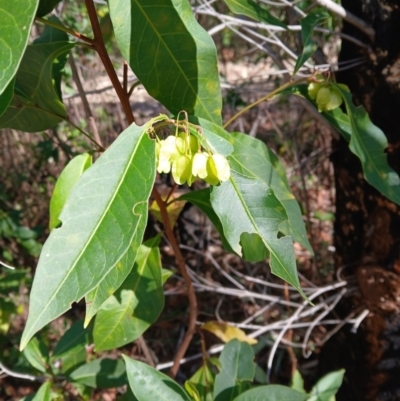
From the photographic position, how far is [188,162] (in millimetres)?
747

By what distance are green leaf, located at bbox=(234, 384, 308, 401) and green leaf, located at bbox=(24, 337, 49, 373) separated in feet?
2.55

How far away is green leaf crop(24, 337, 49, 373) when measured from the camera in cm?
154

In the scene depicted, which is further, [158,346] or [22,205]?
[22,205]

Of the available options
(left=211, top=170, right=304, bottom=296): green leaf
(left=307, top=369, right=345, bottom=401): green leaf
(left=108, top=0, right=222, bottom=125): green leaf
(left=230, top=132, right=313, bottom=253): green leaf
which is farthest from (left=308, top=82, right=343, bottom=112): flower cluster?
(left=307, top=369, right=345, bottom=401): green leaf

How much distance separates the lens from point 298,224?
1.07m

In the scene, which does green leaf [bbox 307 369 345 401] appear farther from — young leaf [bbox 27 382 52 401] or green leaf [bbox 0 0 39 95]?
green leaf [bbox 0 0 39 95]

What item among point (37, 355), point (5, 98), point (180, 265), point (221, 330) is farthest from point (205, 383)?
point (5, 98)

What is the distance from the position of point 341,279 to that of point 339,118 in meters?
0.77

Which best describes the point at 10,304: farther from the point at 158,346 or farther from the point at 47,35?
the point at 47,35

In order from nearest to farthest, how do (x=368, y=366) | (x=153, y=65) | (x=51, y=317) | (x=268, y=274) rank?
(x=51, y=317) < (x=153, y=65) < (x=368, y=366) < (x=268, y=274)

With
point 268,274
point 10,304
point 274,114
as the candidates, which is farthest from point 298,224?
point 274,114

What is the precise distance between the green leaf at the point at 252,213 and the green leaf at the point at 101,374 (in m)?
Result: 0.89

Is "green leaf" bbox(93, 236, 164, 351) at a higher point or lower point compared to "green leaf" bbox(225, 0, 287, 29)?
lower

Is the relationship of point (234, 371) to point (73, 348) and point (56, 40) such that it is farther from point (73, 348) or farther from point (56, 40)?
point (56, 40)
